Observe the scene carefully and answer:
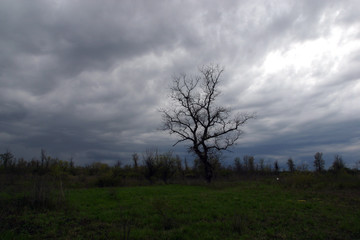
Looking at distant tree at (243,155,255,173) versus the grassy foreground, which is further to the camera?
distant tree at (243,155,255,173)

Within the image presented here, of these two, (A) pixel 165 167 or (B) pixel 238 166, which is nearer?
(A) pixel 165 167

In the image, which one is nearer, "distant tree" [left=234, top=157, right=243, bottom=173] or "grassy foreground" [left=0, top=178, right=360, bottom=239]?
"grassy foreground" [left=0, top=178, right=360, bottom=239]

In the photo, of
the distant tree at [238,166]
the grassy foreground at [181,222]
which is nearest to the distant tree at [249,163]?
the distant tree at [238,166]

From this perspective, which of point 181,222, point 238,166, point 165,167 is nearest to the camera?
point 181,222

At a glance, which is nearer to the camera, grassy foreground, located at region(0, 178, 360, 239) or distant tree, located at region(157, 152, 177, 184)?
grassy foreground, located at region(0, 178, 360, 239)

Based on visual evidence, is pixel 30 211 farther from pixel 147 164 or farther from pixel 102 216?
pixel 147 164

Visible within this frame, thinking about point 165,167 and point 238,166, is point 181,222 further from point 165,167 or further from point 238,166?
point 238,166

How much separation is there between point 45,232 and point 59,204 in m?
3.81

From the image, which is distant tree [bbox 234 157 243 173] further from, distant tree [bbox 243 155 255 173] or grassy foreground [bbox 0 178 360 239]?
grassy foreground [bbox 0 178 360 239]

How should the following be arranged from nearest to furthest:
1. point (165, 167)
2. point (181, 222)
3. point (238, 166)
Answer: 1. point (181, 222)
2. point (165, 167)
3. point (238, 166)

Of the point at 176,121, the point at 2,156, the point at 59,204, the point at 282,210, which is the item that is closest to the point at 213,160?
the point at 176,121

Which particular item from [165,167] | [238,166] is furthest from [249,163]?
[165,167]

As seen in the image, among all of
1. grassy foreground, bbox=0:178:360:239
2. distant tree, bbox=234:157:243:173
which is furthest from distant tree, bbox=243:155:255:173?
grassy foreground, bbox=0:178:360:239

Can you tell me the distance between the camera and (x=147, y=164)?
104ft
